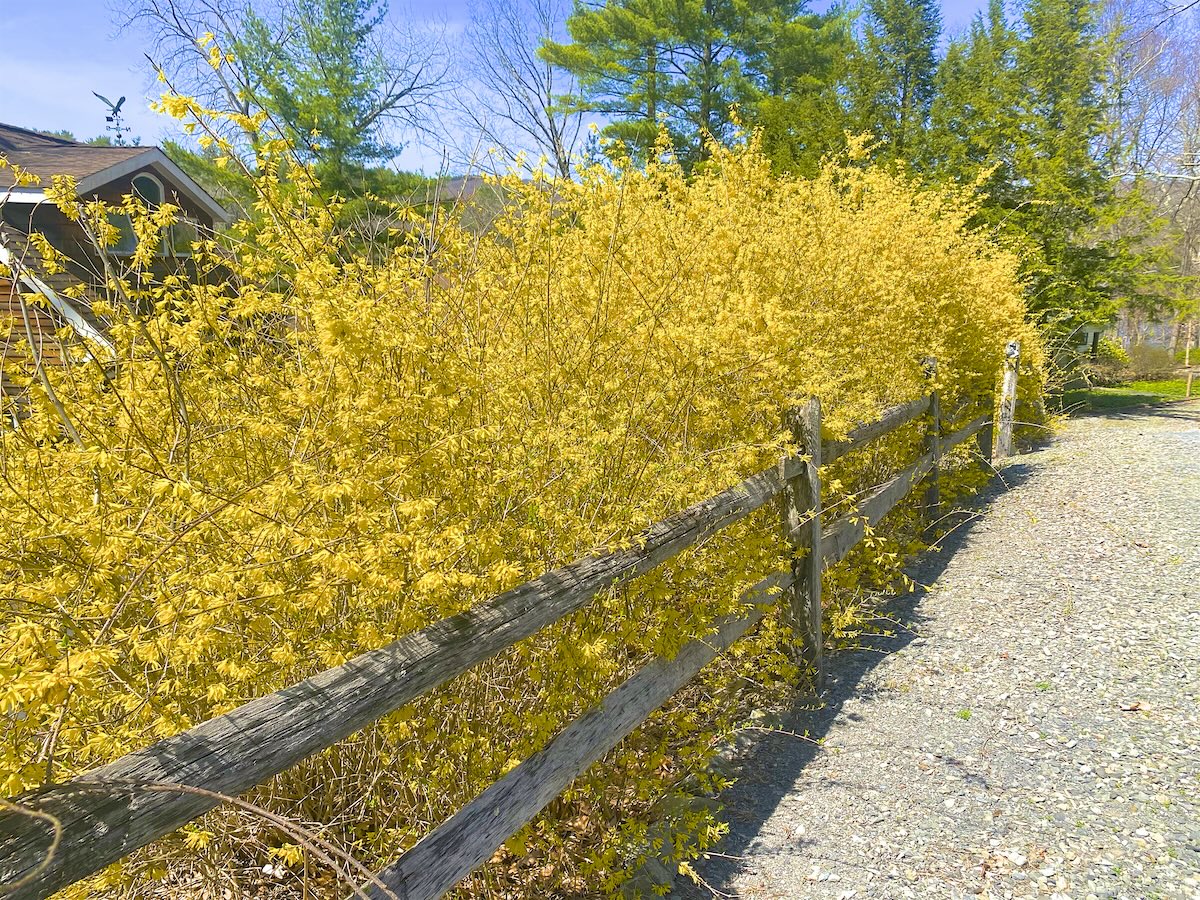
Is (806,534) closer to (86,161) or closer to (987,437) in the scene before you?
(987,437)

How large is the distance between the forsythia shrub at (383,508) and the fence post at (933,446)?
2.22m

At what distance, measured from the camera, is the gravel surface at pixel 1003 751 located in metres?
2.59

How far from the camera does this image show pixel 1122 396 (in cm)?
1795

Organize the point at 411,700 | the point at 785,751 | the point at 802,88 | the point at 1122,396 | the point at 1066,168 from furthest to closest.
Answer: the point at 802,88
the point at 1122,396
the point at 1066,168
the point at 785,751
the point at 411,700

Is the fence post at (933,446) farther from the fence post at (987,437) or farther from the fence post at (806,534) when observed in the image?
the fence post at (806,534)

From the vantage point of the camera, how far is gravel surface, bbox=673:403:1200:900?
2.59 m

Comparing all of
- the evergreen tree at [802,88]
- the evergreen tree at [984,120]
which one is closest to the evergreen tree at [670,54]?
the evergreen tree at [802,88]

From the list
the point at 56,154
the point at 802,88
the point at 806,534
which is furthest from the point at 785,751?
the point at 802,88

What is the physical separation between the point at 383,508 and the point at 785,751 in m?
2.38

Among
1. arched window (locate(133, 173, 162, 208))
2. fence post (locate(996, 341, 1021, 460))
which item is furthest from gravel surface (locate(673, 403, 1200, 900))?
arched window (locate(133, 173, 162, 208))

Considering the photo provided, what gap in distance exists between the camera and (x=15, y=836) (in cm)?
103

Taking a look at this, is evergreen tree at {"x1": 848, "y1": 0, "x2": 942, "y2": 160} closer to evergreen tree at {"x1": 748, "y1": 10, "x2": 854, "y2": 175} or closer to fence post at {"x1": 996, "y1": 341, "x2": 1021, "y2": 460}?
evergreen tree at {"x1": 748, "y1": 10, "x2": 854, "y2": 175}

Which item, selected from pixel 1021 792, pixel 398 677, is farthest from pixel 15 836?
pixel 1021 792

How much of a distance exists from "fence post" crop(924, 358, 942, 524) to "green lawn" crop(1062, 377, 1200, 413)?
30.0 ft
